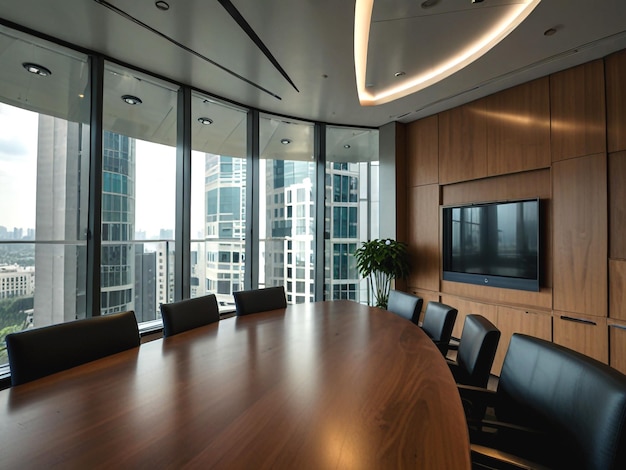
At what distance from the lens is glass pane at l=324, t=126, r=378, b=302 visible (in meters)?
5.15

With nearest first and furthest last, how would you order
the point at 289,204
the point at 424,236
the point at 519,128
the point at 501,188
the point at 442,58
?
the point at 442,58 < the point at 519,128 < the point at 501,188 < the point at 424,236 < the point at 289,204

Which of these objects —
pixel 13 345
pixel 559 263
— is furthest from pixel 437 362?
pixel 559 263

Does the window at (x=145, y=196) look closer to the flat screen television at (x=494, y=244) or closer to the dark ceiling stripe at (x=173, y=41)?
the dark ceiling stripe at (x=173, y=41)

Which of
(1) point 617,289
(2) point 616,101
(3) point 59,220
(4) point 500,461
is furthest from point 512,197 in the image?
(3) point 59,220

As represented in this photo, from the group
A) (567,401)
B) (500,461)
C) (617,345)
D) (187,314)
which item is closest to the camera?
(500,461)

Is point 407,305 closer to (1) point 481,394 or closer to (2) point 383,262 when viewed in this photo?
(1) point 481,394

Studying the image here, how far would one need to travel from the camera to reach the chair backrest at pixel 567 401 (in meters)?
0.91

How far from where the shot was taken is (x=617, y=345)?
2.83 meters

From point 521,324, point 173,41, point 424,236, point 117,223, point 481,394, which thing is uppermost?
point 173,41

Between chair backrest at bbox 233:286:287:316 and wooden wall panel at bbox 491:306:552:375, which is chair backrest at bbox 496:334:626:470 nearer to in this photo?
chair backrest at bbox 233:286:287:316

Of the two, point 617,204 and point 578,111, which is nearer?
point 617,204

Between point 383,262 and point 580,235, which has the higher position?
point 580,235

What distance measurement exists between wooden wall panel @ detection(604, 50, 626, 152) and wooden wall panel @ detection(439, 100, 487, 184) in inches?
45.8

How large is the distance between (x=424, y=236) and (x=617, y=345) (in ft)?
7.68
